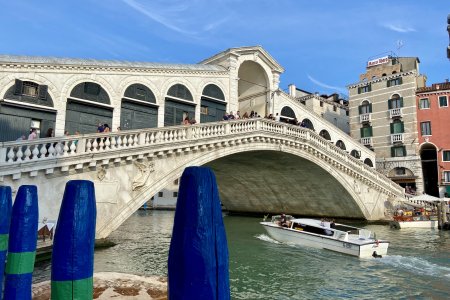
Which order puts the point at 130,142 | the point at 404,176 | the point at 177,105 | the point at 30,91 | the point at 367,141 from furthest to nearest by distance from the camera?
the point at 367,141
the point at 404,176
the point at 177,105
the point at 30,91
the point at 130,142

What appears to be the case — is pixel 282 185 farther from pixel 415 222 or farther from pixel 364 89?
pixel 364 89

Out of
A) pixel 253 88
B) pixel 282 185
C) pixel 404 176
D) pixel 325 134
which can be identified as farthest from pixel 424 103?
pixel 253 88

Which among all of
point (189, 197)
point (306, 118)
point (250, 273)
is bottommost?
point (250, 273)

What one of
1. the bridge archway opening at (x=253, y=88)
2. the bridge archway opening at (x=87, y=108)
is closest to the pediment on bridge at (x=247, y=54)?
the bridge archway opening at (x=253, y=88)

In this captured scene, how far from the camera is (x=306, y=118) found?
2789 cm

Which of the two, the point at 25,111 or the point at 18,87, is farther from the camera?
the point at 25,111

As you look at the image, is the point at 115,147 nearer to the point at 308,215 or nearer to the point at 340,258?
the point at 340,258

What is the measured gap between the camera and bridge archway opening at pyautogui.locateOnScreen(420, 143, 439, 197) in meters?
32.2

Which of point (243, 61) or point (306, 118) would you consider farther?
point (306, 118)

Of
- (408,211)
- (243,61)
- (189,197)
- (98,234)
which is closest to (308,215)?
(408,211)

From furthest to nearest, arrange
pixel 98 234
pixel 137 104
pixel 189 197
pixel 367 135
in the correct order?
pixel 367 135
pixel 137 104
pixel 98 234
pixel 189 197

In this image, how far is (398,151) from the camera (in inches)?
1257

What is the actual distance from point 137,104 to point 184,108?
9.72 ft

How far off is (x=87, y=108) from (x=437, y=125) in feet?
95.6
